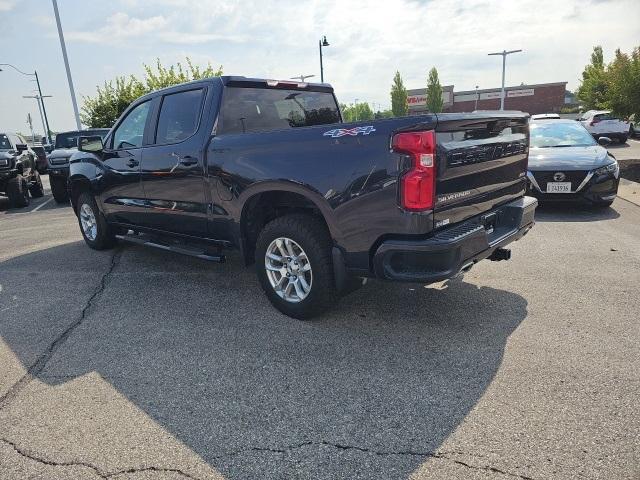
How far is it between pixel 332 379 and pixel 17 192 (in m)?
11.1

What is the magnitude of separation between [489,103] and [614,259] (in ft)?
215

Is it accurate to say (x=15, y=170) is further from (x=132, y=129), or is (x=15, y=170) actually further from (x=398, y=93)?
(x=398, y=93)

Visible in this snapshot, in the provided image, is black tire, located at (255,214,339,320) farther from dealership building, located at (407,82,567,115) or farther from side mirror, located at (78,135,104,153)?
dealership building, located at (407,82,567,115)

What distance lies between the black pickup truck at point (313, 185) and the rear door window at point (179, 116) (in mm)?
16

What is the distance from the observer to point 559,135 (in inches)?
346

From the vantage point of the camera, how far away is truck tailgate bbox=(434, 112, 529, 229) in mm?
3045

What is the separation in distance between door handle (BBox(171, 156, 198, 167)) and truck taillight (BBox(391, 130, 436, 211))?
2074 mm

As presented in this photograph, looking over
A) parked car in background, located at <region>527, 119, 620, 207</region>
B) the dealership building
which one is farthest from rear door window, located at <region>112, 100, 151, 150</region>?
the dealership building

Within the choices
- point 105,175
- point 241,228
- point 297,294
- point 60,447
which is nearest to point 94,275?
point 105,175

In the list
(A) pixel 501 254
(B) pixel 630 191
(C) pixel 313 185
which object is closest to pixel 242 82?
(C) pixel 313 185

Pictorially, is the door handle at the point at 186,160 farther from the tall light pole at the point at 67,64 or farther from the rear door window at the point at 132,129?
the tall light pole at the point at 67,64

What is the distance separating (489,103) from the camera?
2552 inches

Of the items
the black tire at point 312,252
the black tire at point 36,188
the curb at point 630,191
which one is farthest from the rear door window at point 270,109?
the black tire at point 36,188

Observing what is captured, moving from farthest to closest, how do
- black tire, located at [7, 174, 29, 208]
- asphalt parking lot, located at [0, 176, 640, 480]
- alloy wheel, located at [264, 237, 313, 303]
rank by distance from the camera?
1. black tire, located at [7, 174, 29, 208]
2. alloy wheel, located at [264, 237, 313, 303]
3. asphalt parking lot, located at [0, 176, 640, 480]
